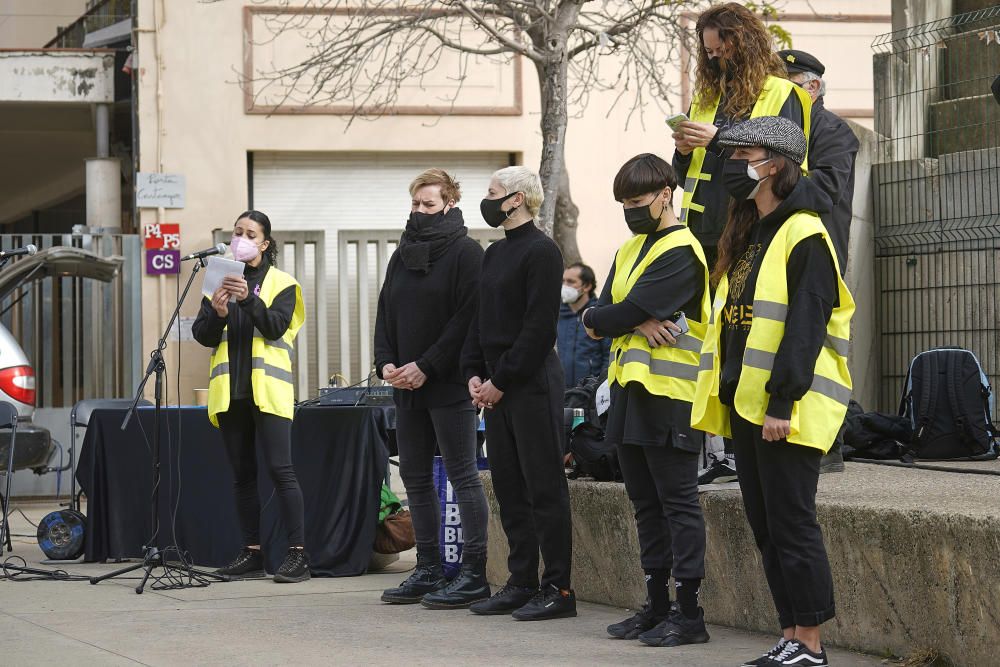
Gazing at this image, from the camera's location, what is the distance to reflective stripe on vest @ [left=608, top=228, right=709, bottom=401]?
18.7 ft

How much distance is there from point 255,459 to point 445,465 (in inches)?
58.1

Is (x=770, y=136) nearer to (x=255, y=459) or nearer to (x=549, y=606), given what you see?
(x=549, y=606)

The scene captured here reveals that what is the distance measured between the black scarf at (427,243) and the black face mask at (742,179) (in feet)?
7.92

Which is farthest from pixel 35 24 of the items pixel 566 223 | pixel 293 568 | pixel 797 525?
pixel 797 525

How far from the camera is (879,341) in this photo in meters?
9.39

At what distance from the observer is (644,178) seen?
5.82m

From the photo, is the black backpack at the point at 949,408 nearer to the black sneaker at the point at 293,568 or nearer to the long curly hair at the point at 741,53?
the long curly hair at the point at 741,53

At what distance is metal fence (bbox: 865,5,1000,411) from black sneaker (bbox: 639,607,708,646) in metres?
3.91

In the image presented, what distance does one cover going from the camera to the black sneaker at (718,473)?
21.2 ft

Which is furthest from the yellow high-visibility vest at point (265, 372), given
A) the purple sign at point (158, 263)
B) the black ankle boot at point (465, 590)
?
the purple sign at point (158, 263)

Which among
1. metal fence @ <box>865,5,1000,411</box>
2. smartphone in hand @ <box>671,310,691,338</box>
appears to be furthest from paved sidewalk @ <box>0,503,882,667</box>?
metal fence @ <box>865,5,1000,411</box>

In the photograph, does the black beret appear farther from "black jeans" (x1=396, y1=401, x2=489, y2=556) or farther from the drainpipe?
the drainpipe

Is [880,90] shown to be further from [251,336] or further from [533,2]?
[251,336]

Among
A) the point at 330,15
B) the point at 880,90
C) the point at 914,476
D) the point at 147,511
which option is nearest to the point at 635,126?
the point at 330,15
